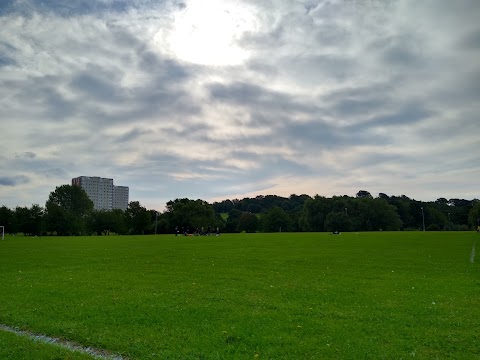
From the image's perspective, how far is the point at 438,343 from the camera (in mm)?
8961

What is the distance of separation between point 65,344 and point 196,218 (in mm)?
133011

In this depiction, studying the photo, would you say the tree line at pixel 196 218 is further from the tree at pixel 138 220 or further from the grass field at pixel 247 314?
the grass field at pixel 247 314

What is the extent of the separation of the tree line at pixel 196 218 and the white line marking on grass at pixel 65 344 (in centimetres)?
11516

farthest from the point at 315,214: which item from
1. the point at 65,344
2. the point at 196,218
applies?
the point at 65,344

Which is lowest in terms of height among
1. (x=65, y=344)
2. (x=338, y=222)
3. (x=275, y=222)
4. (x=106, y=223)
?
(x=65, y=344)

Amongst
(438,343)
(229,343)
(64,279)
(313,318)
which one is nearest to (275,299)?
(313,318)

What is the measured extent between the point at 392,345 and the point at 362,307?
373 cm

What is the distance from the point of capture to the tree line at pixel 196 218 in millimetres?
126938

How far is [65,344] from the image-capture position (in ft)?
30.0

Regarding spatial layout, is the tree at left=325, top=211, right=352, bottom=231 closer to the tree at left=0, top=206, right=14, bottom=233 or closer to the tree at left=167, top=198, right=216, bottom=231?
the tree at left=167, top=198, right=216, bottom=231

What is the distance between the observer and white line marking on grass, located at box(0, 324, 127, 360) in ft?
27.2

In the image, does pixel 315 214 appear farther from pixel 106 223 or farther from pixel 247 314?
pixel 247 314

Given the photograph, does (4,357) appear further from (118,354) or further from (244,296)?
(244,296)

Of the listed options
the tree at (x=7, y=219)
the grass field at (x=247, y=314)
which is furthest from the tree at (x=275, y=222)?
the grass field at (x=247, y=314)
